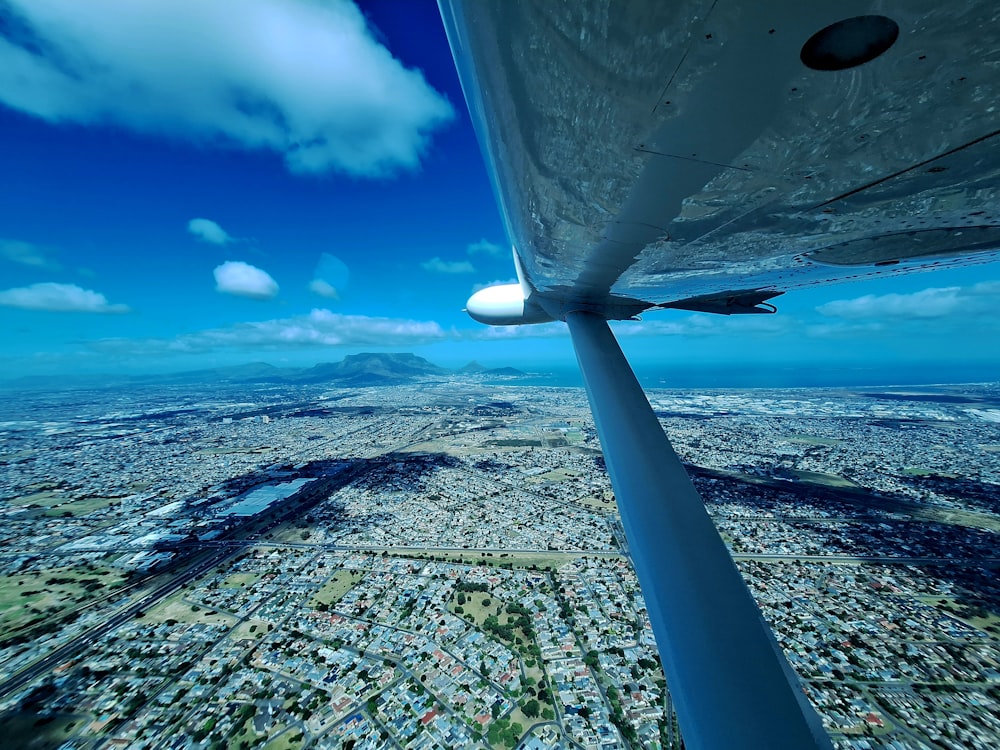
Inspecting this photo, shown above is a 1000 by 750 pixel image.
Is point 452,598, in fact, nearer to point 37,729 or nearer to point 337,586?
point 337,586

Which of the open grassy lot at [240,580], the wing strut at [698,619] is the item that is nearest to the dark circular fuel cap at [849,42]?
the wing strut at [698,619]

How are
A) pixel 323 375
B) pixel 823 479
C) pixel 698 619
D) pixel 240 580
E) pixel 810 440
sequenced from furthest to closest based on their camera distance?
pixel 323 375 → pixel 810 440 → pixel 823 479 → pixel 240 580 → pixel 698 619

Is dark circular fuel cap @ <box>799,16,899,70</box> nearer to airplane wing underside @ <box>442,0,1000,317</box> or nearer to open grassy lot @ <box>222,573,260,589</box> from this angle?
airplane wing underside @ <box>442,0,1000,317</box>

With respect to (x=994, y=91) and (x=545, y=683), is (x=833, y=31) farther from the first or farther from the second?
(x=545, y=683)

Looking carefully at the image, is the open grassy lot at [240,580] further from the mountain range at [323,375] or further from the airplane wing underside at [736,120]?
the mountain range at [323,375]

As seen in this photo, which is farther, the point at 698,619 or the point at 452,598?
the point at 452,598

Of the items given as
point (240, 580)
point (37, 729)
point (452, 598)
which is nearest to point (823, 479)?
point (452, 598)

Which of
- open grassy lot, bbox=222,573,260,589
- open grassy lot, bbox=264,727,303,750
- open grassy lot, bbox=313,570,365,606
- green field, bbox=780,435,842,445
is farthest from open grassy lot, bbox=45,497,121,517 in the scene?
green field, bbox=780,435,842,445

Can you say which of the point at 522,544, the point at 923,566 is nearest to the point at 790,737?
the point at 522,544
